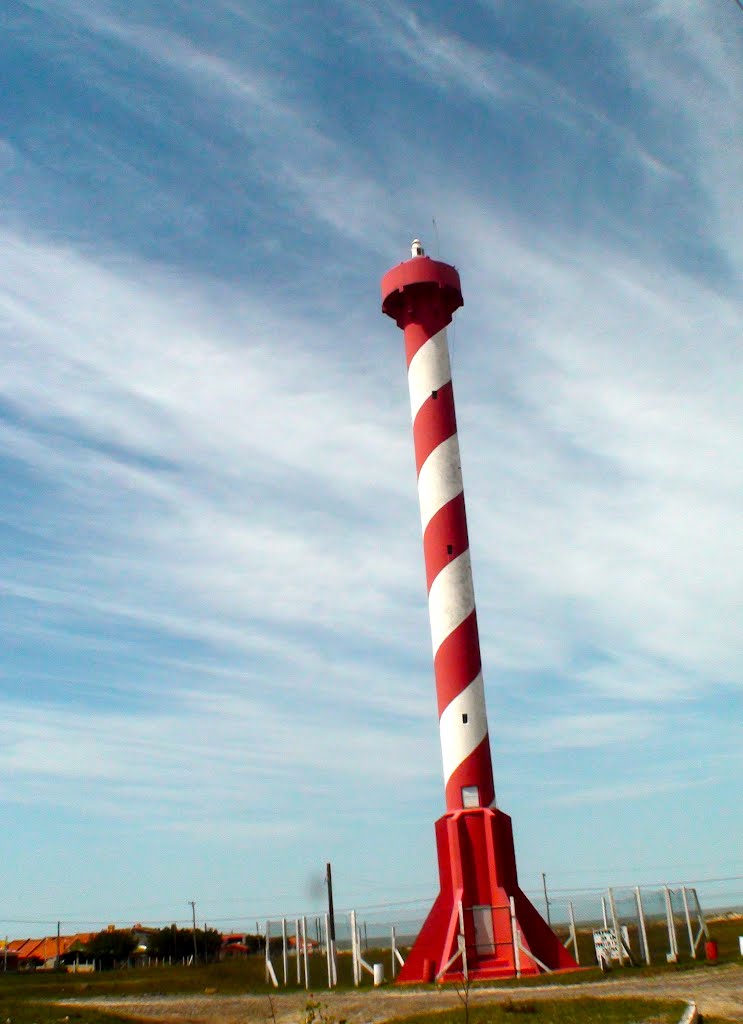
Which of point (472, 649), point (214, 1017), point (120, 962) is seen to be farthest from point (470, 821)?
point (120, 962)

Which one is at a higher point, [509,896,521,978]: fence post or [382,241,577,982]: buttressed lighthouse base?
[382,241,577,982]: buttressed lighthouse base

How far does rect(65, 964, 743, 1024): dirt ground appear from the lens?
56.8 feet

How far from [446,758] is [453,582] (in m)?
5.52

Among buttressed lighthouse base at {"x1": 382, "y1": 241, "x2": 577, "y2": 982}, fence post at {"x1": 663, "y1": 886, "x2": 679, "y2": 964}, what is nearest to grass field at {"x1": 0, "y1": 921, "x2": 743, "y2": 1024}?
fence post at {"x1": 663, "y1": 886, "x2": 679, "y2": 964}

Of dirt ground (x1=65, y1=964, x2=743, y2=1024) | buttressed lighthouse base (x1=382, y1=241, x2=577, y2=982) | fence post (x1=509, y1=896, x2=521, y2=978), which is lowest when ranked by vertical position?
dirt ground (x1=65, y1=964, x2=743, y2=1024)

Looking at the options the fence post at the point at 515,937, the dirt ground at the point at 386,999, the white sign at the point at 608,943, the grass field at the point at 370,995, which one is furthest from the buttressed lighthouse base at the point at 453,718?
the dirt ground at the point at 386,999

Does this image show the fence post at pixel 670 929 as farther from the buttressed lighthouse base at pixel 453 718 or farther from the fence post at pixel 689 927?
the buttressed lighthouse base at pixel 453 718

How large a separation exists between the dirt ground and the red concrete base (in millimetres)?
3257

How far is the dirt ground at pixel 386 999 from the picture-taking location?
1732 cm

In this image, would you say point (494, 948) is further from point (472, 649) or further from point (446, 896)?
point (472, 649)

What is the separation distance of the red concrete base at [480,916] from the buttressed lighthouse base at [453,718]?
3 centimetres

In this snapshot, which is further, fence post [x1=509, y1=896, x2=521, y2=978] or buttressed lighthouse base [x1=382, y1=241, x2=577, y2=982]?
buttressed lighthouse base [x1=382, y1=241, x2=577, y2=982]

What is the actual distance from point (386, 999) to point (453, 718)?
31.5 ft

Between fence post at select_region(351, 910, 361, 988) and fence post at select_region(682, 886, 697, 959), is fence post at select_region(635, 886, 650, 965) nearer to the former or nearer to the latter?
fence post at select_region(682, 886, 697, 959)
